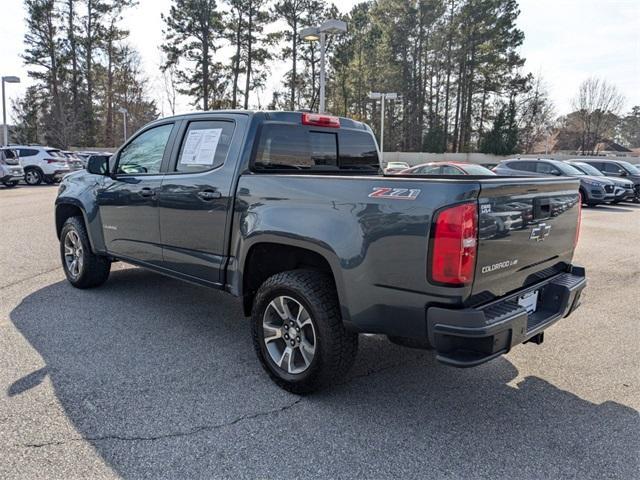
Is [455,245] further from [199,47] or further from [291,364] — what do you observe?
[199,47]

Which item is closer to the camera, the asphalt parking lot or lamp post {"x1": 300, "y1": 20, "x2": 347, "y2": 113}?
the asphalt parking lot

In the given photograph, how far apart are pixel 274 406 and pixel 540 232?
206cm

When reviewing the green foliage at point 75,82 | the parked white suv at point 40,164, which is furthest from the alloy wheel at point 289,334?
the green foliage at point 75,82

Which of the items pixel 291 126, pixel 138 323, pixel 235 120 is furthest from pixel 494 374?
pixel 138 323

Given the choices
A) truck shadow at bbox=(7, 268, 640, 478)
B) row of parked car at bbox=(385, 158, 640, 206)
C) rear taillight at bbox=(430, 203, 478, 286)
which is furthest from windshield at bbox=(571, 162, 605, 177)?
rear taillight at bbox=(430, 203, 478, 286)

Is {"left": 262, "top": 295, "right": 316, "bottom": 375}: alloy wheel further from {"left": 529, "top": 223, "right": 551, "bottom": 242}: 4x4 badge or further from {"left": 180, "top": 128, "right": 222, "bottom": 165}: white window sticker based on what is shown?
{"left": 529, "top": 223, "right": 551, "bottom": 242}: 4x4 badge

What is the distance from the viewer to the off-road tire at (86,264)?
5.46 metres

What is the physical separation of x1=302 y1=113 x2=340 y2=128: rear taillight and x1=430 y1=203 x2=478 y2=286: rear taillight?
2004mm

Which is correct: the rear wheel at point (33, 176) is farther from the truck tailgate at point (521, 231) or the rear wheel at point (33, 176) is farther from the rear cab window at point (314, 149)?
the truck tailgate at point (521, 231)

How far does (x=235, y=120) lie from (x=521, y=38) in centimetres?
4694

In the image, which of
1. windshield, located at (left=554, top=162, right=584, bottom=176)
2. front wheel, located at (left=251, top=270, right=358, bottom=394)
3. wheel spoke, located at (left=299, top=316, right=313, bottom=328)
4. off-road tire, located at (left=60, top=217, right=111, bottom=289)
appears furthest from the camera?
windshield, located at (left=554, top=162, right=584, bottom=176)

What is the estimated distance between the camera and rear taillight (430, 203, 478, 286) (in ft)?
8.00

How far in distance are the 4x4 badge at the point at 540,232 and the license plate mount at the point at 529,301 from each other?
0.35m

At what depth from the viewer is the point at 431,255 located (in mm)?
2508
